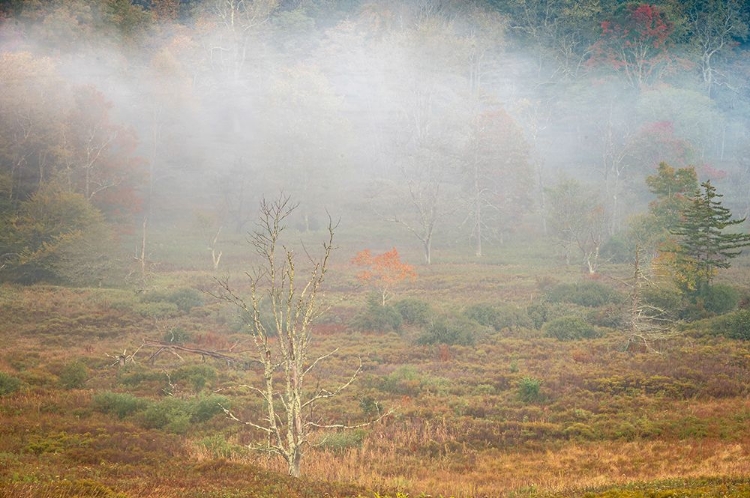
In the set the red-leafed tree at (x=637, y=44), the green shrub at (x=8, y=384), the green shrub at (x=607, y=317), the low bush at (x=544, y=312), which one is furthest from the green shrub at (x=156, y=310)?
the red-leafed tree at (x=637, y=44)

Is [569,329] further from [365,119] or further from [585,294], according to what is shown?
[365,119]

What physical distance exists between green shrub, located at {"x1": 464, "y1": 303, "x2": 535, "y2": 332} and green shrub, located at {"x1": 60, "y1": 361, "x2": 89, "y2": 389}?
22.7 m

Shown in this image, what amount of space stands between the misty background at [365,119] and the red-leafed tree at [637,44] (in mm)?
378

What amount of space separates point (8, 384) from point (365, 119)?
8473 cm

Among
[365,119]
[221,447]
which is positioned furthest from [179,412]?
[365,119]

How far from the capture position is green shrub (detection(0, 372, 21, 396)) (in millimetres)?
22141

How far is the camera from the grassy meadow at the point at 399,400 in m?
14.0

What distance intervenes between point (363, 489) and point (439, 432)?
25.1 feet

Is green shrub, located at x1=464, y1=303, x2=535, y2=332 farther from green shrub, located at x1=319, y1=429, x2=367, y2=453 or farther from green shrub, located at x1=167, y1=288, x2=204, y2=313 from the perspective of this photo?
green shrub, located at x1=319, y1=429, x2=367, y2=453

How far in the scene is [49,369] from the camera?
25953 mm

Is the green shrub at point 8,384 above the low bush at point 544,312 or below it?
below

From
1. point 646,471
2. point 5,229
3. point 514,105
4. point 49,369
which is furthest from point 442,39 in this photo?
point 646,471

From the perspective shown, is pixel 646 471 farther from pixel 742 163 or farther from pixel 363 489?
pixel 742 163

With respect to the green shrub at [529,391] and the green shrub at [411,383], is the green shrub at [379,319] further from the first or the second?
the green shrub at [529,391]
